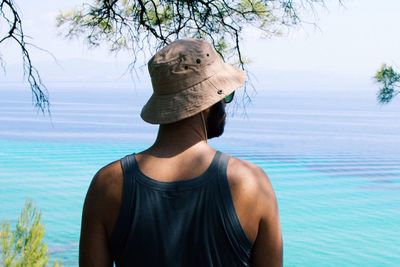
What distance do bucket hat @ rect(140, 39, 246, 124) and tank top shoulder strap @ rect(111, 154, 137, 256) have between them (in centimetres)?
8

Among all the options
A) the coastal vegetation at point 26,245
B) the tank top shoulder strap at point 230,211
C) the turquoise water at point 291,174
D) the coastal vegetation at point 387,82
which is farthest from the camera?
the turquoise water at point 291,174

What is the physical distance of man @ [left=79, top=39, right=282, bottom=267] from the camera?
2.94 feet

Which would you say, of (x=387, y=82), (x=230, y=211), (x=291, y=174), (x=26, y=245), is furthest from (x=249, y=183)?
(x=291, y=174)

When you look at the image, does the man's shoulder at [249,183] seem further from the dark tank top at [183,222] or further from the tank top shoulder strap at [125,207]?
the tank top shoulder strap at [125,207]

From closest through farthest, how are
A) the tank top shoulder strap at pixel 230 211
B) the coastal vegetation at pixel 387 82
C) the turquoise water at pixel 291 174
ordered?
the tank top shoulder strap at pixel 230 211 → the coastal vegetation at pixel 387 82 → the turquoise water at pixel 291 174

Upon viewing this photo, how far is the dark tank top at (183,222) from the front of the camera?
0.89m

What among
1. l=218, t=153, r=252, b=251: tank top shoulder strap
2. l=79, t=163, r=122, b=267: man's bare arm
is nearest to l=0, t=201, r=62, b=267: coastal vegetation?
l=79, t=163, r=122, b=267: man's bare arm

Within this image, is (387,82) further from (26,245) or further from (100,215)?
(100,215)

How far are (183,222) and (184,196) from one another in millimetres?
34

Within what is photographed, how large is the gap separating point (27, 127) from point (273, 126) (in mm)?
10652

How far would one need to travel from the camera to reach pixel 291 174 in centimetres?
1848

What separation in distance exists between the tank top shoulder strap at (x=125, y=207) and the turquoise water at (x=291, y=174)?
9.92m

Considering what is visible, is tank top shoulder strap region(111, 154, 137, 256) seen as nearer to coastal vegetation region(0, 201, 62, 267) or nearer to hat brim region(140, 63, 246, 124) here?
hat brim region(140, 63, 246, 124)

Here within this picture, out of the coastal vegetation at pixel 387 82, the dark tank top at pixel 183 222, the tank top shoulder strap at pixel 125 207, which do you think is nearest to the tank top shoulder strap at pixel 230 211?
the dark tank top at pixel 183 222
